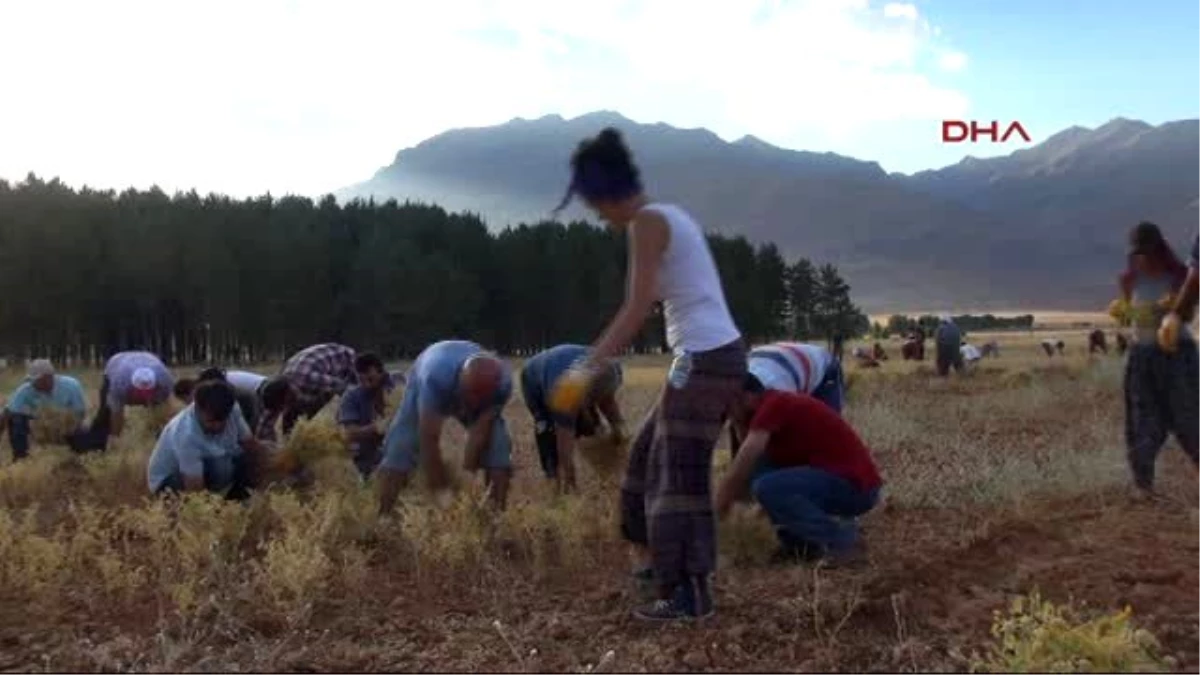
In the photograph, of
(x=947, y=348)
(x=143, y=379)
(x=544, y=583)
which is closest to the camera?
(x=544, y=583)

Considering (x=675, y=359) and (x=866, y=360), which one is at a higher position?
(x=675, y=359)

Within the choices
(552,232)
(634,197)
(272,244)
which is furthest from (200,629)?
(552,232)

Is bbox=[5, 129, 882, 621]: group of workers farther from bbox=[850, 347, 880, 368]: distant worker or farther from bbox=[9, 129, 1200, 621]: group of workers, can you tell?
bbox=[850, 347, 880, 368]: distant worker

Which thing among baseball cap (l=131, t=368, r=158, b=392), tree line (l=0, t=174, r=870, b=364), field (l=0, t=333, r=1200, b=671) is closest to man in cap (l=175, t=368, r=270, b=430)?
baseball cap (l=131, t=368, r=158, b=392)

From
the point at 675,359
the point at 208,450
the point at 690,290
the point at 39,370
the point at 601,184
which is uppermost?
the point at 601,184

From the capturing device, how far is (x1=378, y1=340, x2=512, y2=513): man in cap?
225 inches

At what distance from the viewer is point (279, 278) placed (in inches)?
1789

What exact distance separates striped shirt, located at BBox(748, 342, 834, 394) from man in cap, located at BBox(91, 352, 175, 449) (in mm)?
4952

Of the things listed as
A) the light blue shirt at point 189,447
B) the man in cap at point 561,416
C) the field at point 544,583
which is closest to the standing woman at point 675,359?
the field at point 544,583

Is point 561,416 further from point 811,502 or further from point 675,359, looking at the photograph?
point 675,359

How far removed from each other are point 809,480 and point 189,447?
3.13 m

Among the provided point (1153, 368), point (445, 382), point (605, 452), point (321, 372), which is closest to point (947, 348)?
point (1153, 368)

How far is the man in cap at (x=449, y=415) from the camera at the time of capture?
571 centimetres

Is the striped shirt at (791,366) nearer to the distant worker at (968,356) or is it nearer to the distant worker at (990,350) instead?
the distant worker at (968,356)
